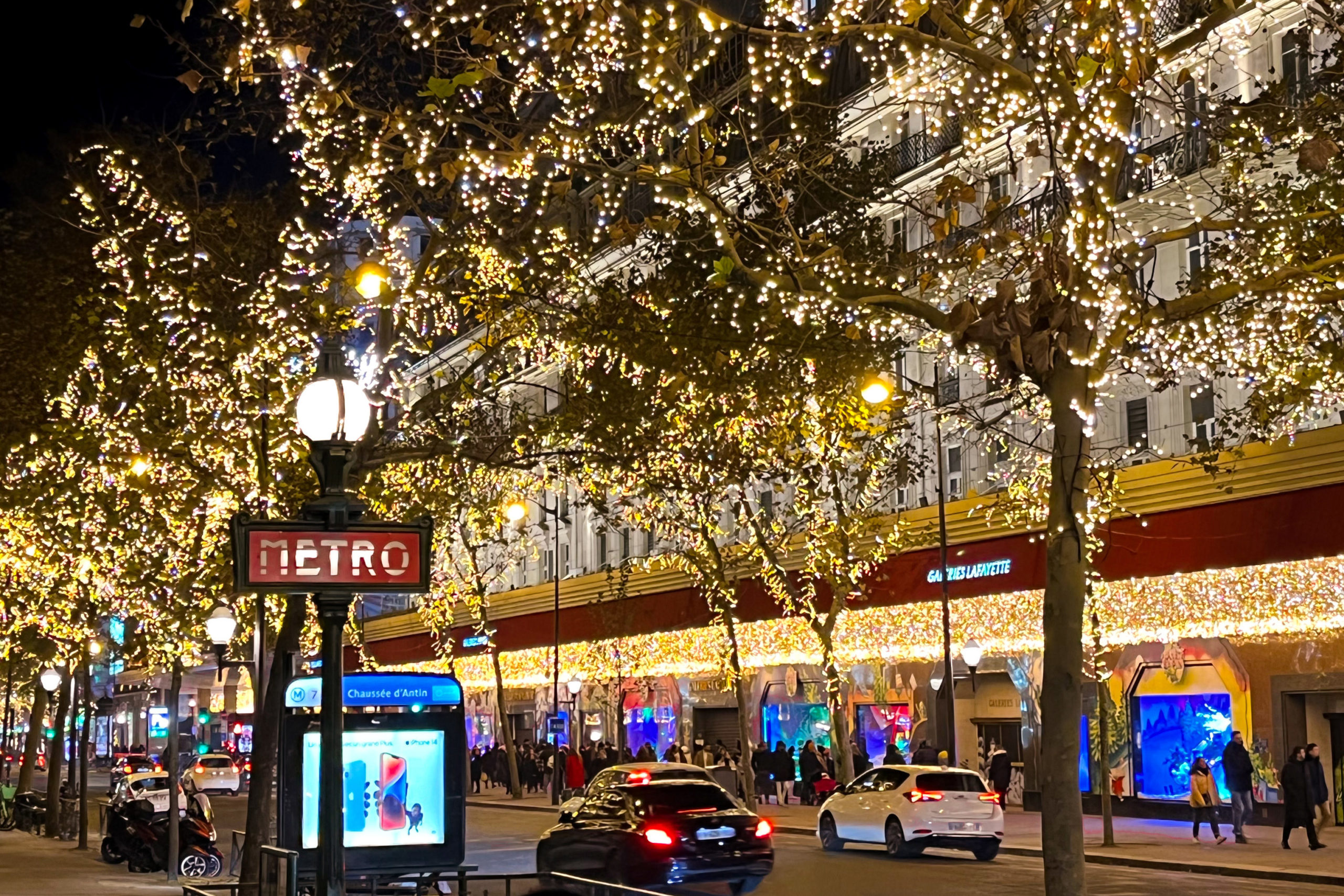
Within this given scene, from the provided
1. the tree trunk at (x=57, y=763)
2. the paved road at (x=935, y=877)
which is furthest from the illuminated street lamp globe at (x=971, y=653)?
the tree trunk at (x=57, y=763)

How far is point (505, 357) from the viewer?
2212 cm

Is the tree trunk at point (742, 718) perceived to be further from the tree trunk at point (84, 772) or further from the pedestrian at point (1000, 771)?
the tree trunk at point (84, 772)

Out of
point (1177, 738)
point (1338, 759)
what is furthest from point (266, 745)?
point (1338, 759)

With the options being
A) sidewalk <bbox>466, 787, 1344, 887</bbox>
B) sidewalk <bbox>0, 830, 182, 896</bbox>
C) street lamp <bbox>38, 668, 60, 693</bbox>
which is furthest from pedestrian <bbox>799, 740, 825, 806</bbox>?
street lamp <bbox>38, 668, 60, 693</bbox>

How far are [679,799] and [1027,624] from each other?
15.4m

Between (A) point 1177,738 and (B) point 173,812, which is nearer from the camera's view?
(B) point 173,812

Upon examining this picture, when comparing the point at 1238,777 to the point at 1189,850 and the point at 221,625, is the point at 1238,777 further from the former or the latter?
the point at 221,625

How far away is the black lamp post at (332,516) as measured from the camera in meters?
9.48

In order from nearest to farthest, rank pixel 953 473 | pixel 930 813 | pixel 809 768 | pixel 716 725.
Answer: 1. pixel 930 813
2. pixel 953 473
3. pixel 809 768
4. pixel 716 725

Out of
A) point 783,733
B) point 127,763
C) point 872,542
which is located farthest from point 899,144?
point 127,763

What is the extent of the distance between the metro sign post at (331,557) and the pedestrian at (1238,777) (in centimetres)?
2024

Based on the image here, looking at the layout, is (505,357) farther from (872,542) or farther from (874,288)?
(872,542)

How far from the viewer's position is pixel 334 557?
9570 mm

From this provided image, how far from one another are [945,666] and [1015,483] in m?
6.30
